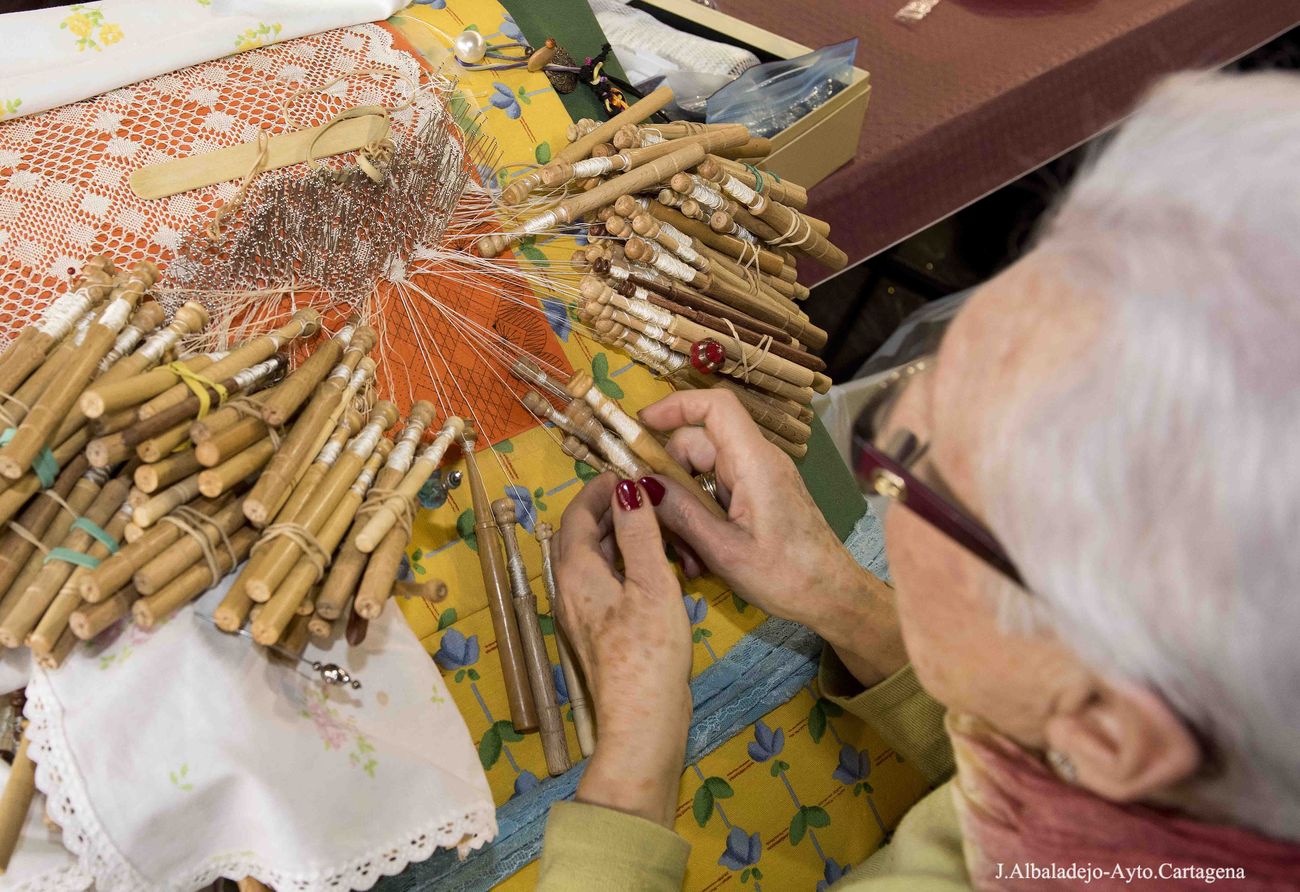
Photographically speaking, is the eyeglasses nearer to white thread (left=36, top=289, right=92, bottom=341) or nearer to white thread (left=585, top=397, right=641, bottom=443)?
white thread (left=585, top=397, right=641, bottom=443)

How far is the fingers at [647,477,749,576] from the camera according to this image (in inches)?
59.7

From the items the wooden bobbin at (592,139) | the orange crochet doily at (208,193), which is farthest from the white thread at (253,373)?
the wooden bobbin at (592,139)

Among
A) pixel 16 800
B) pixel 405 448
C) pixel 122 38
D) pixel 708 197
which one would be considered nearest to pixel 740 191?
pixel 708 197

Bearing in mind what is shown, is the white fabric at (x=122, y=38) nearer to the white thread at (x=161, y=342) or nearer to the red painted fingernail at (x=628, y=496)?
the white thread at (x=161, y=342)

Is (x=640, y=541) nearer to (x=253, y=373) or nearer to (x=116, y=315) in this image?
(x=253, y=373)

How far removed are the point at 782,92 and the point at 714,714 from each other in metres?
1.34

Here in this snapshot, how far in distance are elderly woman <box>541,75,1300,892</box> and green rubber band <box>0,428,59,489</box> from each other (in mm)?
810

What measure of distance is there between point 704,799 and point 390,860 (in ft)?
1.83

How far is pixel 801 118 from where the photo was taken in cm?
198

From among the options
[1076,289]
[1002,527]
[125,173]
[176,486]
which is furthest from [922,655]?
[125,173]

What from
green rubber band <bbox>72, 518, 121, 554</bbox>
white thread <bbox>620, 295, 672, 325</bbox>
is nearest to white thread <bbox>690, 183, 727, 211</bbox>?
white thread <bbox>620, 295, 672, 325</bbox>

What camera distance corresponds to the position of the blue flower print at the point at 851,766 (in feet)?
5.39

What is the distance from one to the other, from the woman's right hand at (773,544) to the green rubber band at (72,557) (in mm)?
815

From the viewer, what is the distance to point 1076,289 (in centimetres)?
82
